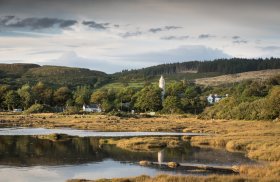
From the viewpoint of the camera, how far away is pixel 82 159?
52938 millimetres

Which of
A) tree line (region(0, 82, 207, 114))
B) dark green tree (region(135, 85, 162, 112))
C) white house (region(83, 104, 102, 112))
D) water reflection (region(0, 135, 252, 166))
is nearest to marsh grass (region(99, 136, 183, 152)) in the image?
water reflection (region(0, 135, 252, 166))

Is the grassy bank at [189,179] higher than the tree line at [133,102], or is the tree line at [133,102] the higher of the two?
the tree line at [133,102]

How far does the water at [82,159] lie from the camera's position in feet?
141

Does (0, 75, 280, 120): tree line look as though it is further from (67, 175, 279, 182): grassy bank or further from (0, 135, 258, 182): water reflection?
(67, 175, 279, 182): grassy bank

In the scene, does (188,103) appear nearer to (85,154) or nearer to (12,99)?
(12,99)

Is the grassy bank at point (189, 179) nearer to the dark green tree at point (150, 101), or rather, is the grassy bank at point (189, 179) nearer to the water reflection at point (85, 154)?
the water reflection at point (85, 154)

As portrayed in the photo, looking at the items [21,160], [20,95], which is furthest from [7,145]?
[20,95]

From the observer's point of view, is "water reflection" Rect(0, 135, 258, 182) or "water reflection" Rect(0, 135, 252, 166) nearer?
"water reflection" Rect(0, 135, 258, 182)

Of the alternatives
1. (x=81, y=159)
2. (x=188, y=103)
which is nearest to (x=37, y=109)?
(x=188, y=103)

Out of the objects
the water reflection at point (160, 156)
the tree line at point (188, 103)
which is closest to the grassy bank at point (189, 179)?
the water reflection at point (160, 156)

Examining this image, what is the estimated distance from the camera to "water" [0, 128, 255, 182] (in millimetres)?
42844

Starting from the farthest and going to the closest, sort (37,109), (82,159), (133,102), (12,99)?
(133,102), (12,99), (37,109), (82,159)

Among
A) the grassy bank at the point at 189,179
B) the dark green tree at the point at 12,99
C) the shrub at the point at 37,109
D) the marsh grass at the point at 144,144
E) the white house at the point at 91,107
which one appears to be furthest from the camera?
the white house at the point at 91,107

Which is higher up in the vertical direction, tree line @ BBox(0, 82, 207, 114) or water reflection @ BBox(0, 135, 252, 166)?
tree line @ BBox(0, 82, 207, 114)
